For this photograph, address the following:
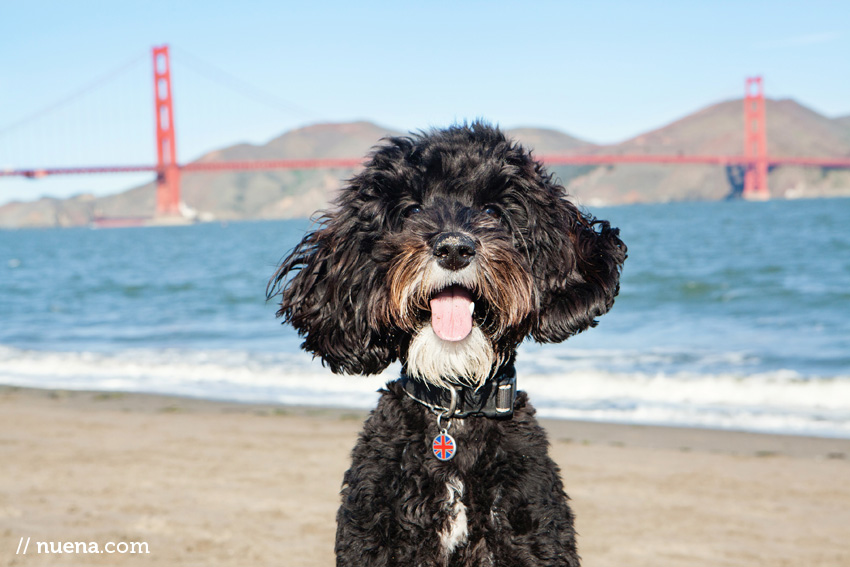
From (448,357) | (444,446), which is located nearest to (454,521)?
(444,446)

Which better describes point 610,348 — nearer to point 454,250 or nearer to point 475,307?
point 475,307

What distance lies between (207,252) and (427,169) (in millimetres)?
47485

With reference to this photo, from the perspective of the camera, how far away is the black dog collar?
256 cm

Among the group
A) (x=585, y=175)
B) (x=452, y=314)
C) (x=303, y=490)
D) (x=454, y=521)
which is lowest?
(x=303, y=490)

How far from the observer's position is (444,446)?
2.52 m

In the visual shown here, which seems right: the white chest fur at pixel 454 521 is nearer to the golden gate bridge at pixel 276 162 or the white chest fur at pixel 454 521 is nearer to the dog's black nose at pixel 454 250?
the dog's black nose at pixel 454 250

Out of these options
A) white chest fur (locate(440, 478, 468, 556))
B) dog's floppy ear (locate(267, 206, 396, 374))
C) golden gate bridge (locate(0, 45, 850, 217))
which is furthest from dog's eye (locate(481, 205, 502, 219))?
golden gate bridge (locate(0, 45, 850, 217))

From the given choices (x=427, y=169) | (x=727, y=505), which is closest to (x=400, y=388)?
(x=427, y=169)

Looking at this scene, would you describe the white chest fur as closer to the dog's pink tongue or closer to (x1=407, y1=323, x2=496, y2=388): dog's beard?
(x1=407, y1=323, x2=496, y2=388): dog's beard

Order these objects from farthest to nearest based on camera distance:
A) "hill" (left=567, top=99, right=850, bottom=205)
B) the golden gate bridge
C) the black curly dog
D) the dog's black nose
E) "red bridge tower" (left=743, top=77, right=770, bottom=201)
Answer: "hill" (left=567, top=99, right=850, bottom=205)
"red bridge tower" (left=743, top=77, right=770, bottom=201)
the golden gate bridge
the black curly dog
the dog's black nose

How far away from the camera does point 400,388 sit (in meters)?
2.67

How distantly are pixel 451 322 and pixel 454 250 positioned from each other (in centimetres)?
24

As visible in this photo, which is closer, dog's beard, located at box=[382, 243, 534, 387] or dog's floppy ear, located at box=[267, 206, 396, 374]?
dog's beard, located at box=[382, 243, 534, 387]

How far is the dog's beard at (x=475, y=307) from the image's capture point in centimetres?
236
